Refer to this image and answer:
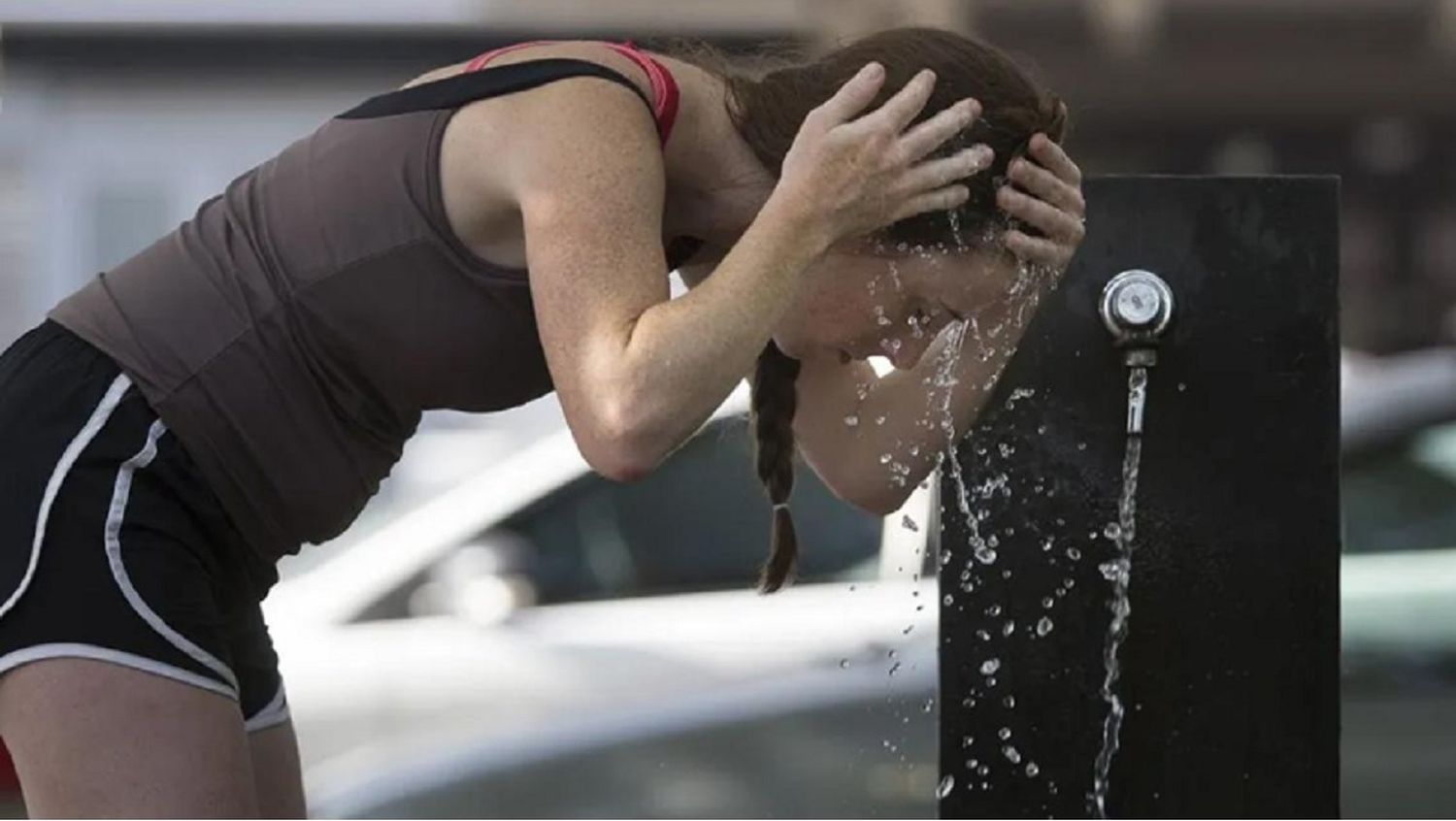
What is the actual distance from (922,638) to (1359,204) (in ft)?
13.7

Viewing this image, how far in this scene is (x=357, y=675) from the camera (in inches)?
163

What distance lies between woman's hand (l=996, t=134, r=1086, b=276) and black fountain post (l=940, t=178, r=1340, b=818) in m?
0.41

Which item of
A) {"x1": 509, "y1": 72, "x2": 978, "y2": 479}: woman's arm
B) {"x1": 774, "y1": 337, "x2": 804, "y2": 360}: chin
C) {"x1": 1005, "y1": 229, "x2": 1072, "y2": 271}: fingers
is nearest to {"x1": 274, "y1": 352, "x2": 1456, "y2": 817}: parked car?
{"x1": 774, "y1": 337, "x2": 804, "y2": 360}: chin

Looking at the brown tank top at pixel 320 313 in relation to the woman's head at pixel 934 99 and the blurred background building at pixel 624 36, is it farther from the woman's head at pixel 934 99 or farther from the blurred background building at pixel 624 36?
the blurred background building at pixel 624 36

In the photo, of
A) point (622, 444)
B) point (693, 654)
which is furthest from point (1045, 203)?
point (693, 654)

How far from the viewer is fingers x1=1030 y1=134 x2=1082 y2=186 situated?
6.74 ft

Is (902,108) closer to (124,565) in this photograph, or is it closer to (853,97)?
(853,97)

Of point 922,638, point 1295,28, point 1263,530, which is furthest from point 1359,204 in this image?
point 1263,530

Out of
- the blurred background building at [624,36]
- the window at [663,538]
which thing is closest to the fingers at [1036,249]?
the window at [663,538]

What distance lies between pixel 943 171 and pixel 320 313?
1.70 ft

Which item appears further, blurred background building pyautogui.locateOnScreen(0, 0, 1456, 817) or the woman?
blurred background building pyautogui.locateOnScreen(0, 0, 1456, 817)

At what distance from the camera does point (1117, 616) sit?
2.55m

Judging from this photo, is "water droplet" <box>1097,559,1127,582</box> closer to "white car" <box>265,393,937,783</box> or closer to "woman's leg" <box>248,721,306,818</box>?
"woman's leg" <box>248,721,306,818</box>

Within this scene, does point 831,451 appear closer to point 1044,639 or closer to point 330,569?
point 1044,639
